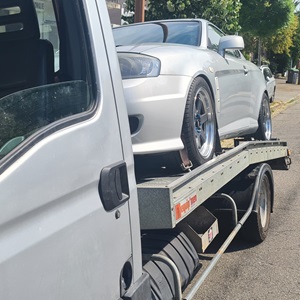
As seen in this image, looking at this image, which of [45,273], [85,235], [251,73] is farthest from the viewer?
[251,73]

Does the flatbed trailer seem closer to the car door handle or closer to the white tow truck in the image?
the white tow truck

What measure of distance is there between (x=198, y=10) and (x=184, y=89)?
31.4ft

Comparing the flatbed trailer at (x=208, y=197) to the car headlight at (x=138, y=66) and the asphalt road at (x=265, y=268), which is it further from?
the car headlight at (x=138, y=66)

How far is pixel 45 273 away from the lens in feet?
5.70

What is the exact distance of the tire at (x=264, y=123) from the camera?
6.35 metres

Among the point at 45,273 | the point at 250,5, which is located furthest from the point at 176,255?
the point at 250,5

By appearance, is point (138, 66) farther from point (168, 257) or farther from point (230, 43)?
point (230, 43)

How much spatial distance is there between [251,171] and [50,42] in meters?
3.51

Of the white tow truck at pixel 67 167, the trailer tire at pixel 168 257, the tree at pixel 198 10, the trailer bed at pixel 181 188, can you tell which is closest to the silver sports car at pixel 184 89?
the trailer bed at pixel 181 188

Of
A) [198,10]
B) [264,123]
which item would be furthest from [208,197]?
[198,10]

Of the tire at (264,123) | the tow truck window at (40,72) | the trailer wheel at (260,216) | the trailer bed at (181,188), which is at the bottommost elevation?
the trailer wheel at (260,216)

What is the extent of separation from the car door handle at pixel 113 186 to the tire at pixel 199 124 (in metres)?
1.59

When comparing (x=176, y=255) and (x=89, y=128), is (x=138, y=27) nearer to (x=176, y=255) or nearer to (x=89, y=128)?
(x=176, y=255)

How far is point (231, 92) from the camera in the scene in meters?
5.14
